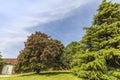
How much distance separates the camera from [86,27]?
21875 mm

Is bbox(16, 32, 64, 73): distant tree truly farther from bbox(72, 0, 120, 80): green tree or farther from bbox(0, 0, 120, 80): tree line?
bbox(72, 0, 120, 80): green tree

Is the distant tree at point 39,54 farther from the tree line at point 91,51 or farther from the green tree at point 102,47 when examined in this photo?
the green tree at point 102,47

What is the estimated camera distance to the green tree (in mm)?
18703

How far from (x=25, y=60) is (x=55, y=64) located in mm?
3952

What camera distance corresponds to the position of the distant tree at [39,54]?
23.7 m

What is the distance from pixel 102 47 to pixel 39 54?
8.32 m

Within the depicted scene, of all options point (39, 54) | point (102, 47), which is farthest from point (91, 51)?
point (39, 54)

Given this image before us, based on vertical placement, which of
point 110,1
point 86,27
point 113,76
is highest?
point 110,1

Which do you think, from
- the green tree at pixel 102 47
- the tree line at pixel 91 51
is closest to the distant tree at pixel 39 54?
the tree line at pixel 91 51

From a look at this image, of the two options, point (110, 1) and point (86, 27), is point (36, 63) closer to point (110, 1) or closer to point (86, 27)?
point (86, 27)

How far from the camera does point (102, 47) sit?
20656 mm

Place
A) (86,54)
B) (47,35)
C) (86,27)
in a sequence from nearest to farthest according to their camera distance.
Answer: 1. (86,54)
2. (86,27)
3. (47,35)

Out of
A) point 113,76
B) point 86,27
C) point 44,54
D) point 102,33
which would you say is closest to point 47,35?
point 44,54

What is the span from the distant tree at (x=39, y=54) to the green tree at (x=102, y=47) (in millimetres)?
3200
